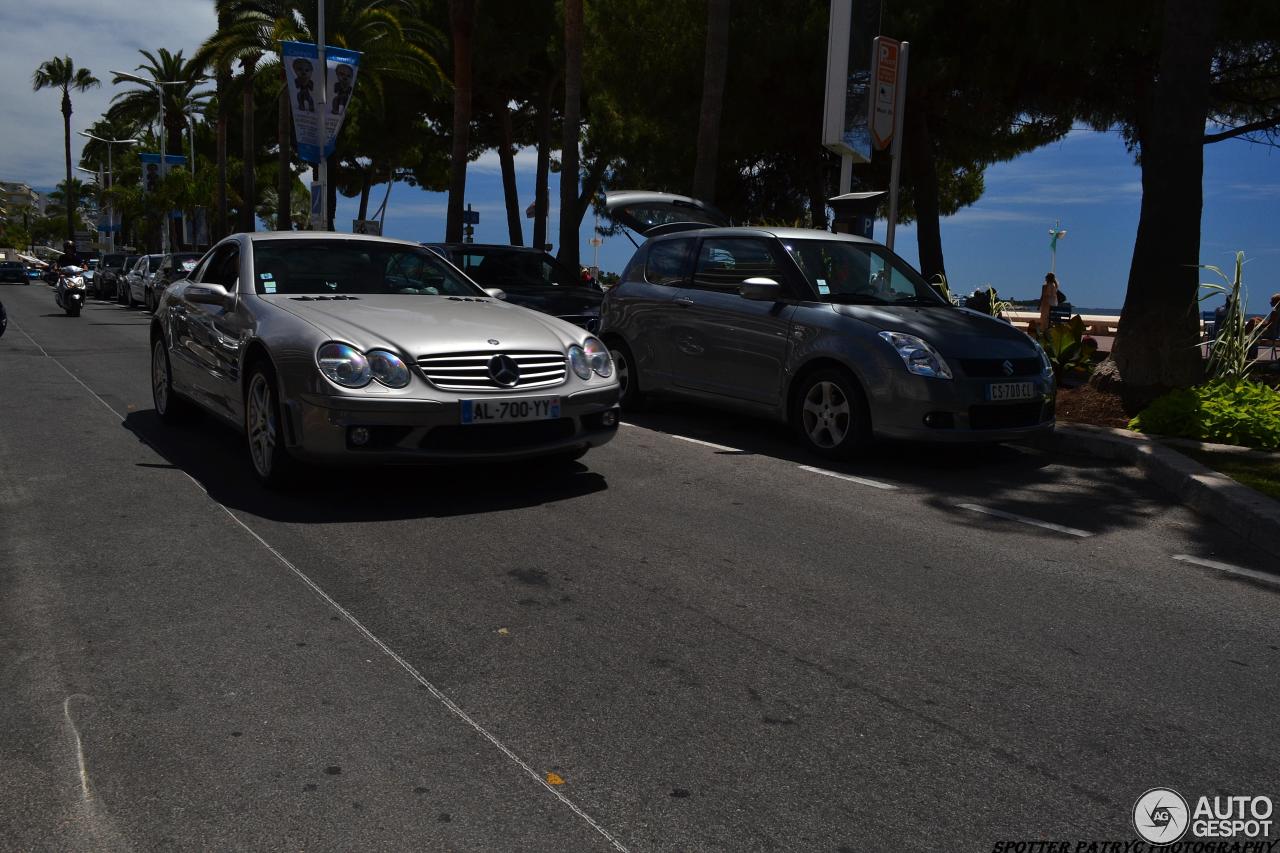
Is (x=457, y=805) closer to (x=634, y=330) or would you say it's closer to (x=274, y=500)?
(x=274, y=500)

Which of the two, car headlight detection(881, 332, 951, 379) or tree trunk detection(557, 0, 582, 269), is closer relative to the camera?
car headlight detection(881, 332, 951, 379)

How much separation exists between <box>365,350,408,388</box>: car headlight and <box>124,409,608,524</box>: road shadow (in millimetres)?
714

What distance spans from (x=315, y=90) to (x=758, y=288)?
825 inches

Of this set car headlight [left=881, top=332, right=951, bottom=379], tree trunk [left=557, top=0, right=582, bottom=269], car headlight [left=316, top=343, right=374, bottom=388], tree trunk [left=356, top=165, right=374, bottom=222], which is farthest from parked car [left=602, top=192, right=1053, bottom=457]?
tree trunk [left=356, top=165, right=374, bottom=222]

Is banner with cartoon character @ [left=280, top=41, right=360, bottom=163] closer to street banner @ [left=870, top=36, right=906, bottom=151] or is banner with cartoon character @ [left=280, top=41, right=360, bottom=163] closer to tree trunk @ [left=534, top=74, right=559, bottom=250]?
tree trunk @ [left=534, top=74, right=559, bottom=250]

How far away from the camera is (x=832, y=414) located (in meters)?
8.25

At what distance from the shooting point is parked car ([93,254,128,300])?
131 feet

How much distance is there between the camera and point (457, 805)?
2961mm

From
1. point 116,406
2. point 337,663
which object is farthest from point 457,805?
point 116,406

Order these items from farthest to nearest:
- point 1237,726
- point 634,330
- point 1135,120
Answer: point 1135,120 → point 634,330 → point 1237,726

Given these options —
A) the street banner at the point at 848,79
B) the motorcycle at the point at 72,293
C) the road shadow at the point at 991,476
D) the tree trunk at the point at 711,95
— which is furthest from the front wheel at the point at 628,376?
the motorcycle at the point at 72,293

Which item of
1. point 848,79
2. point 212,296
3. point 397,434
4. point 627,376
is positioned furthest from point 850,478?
point 848,79

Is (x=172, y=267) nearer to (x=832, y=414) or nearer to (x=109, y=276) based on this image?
(x=109, y=276)

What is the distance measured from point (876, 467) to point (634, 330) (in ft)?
9.48
